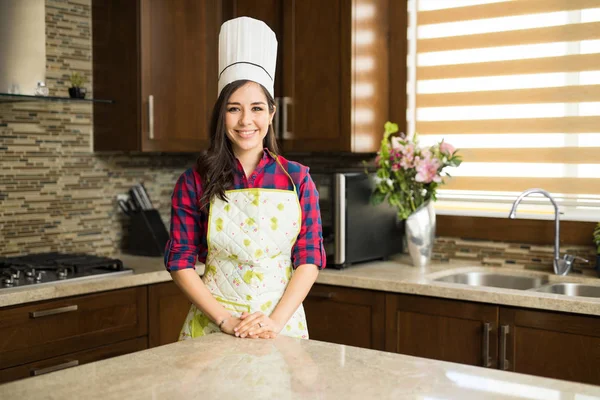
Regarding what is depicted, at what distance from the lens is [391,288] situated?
9.32 ft

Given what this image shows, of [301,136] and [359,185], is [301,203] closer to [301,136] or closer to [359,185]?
[359,185]

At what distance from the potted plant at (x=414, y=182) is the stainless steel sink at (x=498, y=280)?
17cm

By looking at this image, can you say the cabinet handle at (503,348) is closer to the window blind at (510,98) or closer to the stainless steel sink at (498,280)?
the stainless steel sink at (498,280)

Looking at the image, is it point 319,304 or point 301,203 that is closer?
point 301,203

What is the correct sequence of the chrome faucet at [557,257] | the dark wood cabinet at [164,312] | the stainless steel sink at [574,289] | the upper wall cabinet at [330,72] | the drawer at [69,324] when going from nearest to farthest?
the drawer at [69,324] → the stainless steel sink at [574,289] → the chrome faucet at [557,257] → the dark wood cabinet at [164,312] → the upper wall cabinet at [330,72]

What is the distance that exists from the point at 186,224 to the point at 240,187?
0.60 ft

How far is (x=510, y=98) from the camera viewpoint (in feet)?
10.4

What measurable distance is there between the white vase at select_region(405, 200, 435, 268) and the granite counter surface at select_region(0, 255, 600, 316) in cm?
6

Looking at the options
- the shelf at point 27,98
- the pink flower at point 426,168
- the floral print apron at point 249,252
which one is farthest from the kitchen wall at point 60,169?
the floral print apron at point 249,252

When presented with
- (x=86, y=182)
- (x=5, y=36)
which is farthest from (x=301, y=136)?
(x=5, y=36)

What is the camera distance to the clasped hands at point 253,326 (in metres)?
1.74

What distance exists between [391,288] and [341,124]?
85cm

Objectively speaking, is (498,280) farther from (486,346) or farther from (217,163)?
(217,163)

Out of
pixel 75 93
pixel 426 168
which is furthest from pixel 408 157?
pixel 75 93
